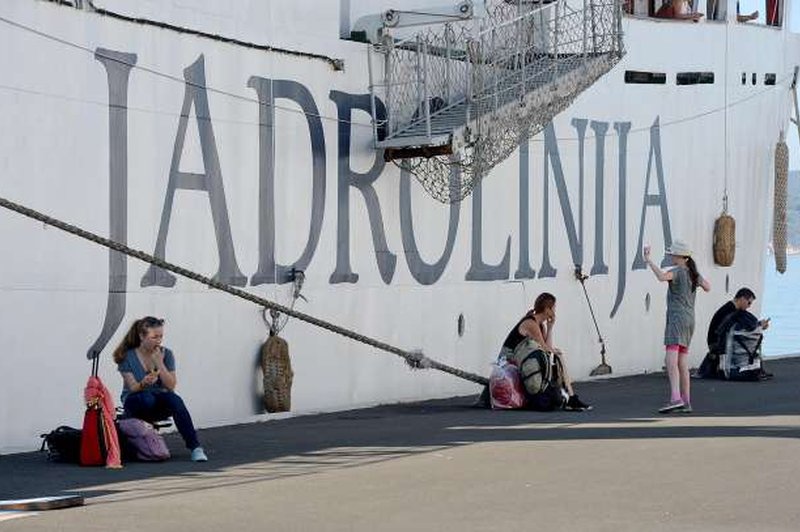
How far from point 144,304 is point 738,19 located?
13245 mm

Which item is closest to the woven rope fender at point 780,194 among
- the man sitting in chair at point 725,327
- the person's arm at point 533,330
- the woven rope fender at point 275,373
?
the man sitting in chair at point 725,327

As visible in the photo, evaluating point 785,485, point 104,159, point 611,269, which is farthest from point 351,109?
point 785,485

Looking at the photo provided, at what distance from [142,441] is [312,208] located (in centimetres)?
504

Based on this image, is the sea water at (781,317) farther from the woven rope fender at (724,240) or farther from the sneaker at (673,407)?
the sneaker at (673,407)

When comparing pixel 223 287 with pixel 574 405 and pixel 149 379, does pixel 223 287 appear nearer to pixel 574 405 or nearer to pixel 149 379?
pixel 149 379

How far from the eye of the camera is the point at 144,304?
14.7m

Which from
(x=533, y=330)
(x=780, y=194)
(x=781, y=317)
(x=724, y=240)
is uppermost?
(x=780, y=194)

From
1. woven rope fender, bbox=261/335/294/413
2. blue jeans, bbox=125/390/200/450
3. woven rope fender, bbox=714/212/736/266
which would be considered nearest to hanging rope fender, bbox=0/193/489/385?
woven rope fender, bbox=261/335/294/413

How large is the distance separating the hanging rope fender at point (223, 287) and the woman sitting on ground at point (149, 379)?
535mm

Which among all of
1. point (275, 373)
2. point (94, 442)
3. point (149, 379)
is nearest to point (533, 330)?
point (275, 373)

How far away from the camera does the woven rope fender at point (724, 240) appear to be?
24.8 m

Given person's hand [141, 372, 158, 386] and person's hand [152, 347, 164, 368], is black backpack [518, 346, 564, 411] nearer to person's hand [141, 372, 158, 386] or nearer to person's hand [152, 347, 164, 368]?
person's hand [152, 347, 164, 368]

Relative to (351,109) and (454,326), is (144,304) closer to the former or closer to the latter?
(351,109)

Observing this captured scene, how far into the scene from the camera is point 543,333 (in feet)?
57.4
